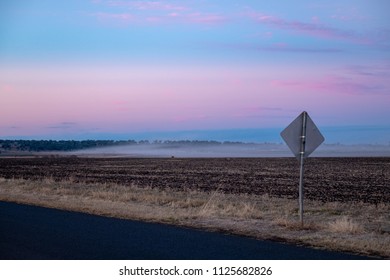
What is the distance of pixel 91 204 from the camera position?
841 inches

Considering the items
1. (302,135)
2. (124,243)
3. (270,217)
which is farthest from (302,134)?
(124,243)

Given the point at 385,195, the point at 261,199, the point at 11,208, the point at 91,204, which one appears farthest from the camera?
the point at 385,195

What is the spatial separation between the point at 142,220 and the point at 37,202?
700 cm

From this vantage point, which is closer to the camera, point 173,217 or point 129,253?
point 129,253

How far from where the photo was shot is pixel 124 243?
11906 millimetres

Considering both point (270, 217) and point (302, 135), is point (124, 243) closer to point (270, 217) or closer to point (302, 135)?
point (302, 135)

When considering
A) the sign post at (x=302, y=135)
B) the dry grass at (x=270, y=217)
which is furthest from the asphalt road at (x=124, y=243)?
the sign post at (x=302, y=135)

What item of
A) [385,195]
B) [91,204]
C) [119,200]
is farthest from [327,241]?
[385,195]

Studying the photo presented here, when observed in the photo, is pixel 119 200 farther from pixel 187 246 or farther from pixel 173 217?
pixel 187 246

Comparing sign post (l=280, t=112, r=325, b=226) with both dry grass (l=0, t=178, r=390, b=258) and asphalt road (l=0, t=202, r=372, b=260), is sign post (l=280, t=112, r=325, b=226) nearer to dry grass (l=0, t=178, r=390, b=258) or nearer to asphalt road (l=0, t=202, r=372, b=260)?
dry grass (l=0, t=178, r=390, b=258)

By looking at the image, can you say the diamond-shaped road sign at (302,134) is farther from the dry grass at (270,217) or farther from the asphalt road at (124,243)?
the asphalt road at (124,243)

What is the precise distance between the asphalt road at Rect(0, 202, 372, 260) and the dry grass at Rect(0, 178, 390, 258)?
1254 mm

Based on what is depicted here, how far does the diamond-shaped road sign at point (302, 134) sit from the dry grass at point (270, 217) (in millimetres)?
2042

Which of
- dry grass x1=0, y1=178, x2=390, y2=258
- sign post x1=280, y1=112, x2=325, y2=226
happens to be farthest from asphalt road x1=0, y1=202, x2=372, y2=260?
sign post x1=280, y1=112, x2=325, y2=226
